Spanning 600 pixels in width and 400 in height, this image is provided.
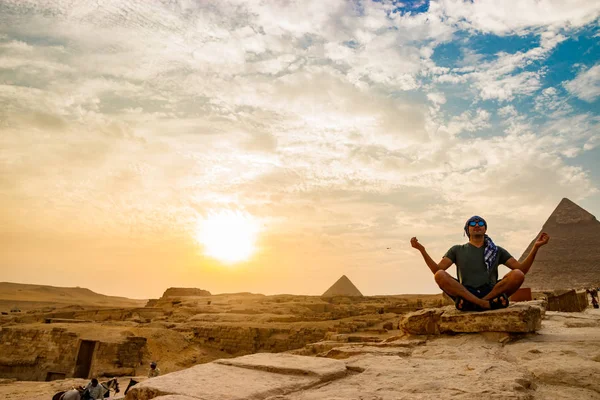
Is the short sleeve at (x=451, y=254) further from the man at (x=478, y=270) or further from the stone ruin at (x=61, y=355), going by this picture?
the stone ruin at (x=61, y=355)

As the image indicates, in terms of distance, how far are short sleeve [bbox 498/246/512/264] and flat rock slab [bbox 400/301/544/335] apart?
51cm

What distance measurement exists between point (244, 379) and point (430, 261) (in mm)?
2586

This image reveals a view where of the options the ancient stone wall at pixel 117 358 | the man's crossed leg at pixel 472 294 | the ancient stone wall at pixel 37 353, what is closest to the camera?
the man's crossed leg at pixel 472 294

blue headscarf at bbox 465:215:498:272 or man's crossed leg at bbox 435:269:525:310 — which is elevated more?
blue headscarf at bbox 465:215:498:272

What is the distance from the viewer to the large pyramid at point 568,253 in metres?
55.3

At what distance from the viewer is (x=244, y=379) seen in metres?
2.08

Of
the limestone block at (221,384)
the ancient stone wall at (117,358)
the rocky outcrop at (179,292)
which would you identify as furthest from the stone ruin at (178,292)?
the limestone block at (221,384)

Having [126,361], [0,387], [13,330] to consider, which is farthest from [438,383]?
[13,330]

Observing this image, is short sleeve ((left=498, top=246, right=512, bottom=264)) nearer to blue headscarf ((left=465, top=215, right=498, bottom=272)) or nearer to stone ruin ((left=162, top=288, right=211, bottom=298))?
blue headscarf ((left=465, top=215, right=498, bottom=272))

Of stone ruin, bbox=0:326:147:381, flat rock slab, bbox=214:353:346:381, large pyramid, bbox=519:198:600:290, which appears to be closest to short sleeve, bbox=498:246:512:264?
flat rock slab, bbox=214:353:346:381

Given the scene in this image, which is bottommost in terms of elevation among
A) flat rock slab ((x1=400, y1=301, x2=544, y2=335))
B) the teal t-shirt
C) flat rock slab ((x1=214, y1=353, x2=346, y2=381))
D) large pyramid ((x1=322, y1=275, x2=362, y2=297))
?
flat rock slab ((x1=214, y1=353, x2=346, y2=381))

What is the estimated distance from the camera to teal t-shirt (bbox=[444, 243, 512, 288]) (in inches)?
159

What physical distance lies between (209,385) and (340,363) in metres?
0.95

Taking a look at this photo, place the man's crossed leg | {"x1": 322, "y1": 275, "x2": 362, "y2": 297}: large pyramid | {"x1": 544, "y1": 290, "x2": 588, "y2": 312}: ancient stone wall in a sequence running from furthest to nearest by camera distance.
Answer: {"x1": 322, "y1": 275, "x2": 362, "y2": 297}: large pyramid < {"x1": 544, "y1": 290, "x2": 588, "y2": 312}: ancient stone wall < the man's crossed leg
